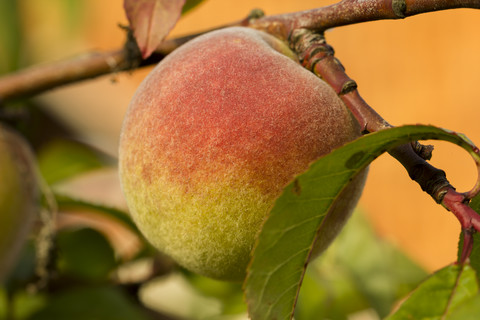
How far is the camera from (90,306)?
0.89 meters

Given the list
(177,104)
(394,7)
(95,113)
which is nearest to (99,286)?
(177,104)

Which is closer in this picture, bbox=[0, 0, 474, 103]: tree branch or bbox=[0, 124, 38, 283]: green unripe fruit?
bbox=[0, 0, 474, 103]: tree branch

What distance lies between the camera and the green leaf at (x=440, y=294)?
380 millimetres

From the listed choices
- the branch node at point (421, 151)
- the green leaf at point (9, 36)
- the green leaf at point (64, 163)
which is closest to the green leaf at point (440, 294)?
the branch node at point (421, 151)

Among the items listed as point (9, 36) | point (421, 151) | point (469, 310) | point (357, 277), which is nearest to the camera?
point (469, 310)

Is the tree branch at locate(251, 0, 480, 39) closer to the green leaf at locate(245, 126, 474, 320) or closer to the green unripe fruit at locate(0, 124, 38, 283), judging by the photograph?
the green leaf at locate(245, 126, 474, 320)

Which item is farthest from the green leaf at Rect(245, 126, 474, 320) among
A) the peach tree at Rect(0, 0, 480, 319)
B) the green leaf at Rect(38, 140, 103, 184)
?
the green leaf at Rect(38, 140, 103, 184)

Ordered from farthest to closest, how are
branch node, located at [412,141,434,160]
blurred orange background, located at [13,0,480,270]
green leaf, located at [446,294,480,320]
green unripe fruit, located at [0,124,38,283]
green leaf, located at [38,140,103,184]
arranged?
blurred orange background, located at [13,0,480,270] → green leaf, located at [38,140,103,184] → green unripe fruit, located at [0,124,38,283] → branch node, located at [412,141,434,160] → green leaf, located at [446,294,480,320]

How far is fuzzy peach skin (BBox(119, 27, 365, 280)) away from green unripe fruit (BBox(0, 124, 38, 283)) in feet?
0.95

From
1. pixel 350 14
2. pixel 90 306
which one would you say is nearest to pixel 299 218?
pixel 350 14

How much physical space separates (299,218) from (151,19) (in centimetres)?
26

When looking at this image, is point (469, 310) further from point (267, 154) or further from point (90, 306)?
point (90, 306)

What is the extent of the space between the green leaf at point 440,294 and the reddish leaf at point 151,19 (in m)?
0.33

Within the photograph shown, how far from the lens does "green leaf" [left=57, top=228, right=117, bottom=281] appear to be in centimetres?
94
